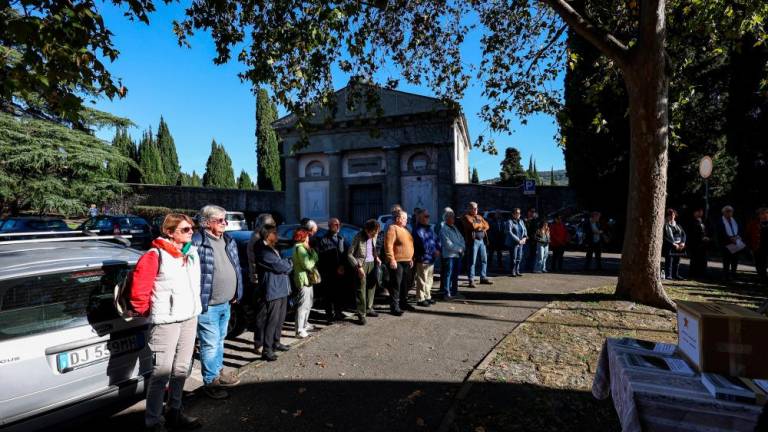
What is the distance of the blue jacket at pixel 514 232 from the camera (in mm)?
10516

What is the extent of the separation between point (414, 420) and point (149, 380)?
2276 millimetres

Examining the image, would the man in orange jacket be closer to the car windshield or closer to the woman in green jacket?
the woman in green jacket

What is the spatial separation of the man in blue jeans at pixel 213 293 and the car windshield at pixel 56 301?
73cm

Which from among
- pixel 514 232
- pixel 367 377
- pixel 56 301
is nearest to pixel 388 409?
pixel 367 377

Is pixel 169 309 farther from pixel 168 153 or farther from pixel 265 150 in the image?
pixel 168 153

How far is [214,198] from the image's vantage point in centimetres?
3181

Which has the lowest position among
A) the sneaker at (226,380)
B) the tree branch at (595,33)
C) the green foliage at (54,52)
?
the sneaker at (226,380)

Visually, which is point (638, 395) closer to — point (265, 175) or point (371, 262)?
point (371, 262)

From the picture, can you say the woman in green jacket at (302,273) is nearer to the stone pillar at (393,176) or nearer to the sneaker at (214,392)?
the sneaker at (214,392)

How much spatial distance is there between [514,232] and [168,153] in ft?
183

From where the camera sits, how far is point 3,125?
21.8 m

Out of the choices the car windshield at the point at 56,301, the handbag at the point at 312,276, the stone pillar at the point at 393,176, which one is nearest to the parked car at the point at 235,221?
the stone pillar at the point at 393,176

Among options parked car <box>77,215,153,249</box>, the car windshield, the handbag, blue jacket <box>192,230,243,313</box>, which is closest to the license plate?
Result: the car windshield

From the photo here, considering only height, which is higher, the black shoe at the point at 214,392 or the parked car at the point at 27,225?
the parked car at the point at 27,225
